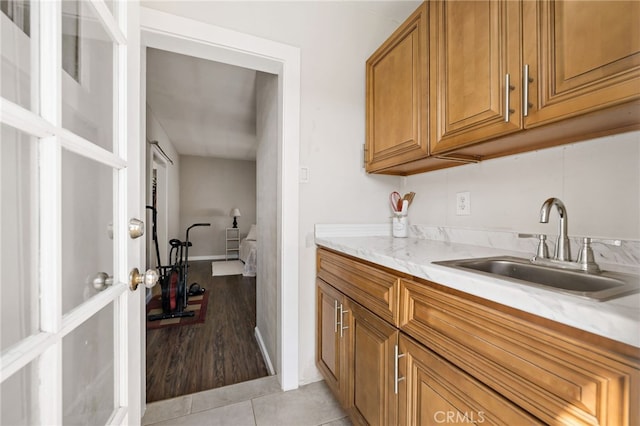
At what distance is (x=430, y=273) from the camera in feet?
2.75

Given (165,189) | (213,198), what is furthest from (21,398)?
(213,198)

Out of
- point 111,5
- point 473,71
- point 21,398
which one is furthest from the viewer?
point 473,71

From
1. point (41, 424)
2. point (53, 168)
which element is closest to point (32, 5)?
point (53, 168)

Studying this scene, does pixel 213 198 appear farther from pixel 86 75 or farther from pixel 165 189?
pixel 86 75

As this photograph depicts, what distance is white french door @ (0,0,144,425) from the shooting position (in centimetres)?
40

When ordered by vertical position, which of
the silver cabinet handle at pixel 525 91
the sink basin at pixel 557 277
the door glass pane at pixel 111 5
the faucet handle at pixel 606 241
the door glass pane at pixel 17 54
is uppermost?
the door glass pane at pixel 111 5

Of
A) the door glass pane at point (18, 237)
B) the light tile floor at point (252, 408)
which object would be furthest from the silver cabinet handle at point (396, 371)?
the door glass pane at point (18, 237)

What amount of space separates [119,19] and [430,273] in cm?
117

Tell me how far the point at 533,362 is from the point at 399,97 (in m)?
1.33

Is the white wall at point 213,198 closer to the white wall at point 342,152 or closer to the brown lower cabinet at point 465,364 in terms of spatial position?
the white wall at point 342,152

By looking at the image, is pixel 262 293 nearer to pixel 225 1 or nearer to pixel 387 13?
pixel 225 1

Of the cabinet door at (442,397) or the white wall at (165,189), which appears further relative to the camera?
the white wall at (165,189)

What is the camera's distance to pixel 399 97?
148cm

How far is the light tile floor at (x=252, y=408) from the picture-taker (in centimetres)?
143
